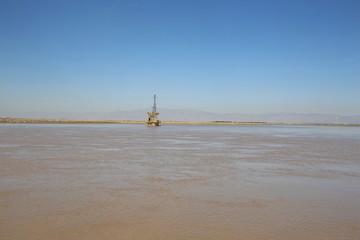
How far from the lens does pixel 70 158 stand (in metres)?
12.7

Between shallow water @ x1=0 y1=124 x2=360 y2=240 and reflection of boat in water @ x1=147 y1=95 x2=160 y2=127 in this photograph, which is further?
reflection of boat in water @ x1=147 y1=95 x2=160 y2=127

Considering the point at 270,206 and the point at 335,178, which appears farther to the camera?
the point at 335,178

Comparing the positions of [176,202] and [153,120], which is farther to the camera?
[153,120]

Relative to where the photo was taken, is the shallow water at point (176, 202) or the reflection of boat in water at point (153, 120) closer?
the shallow water at point (176, 202)

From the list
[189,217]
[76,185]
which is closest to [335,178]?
[189,217]

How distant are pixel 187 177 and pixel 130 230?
4520mm

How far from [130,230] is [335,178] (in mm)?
7499

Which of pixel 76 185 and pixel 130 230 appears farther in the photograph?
pixel 76 185

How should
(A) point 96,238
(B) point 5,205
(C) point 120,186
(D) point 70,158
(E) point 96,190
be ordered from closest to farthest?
(A) point 96,238 → (B) point 5,205 → (E) point 96,190 → (C) point 120,186 → (D) point 70,158

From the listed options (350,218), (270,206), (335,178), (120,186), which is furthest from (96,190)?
(335,178)

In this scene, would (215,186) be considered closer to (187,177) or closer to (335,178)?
(187,177)

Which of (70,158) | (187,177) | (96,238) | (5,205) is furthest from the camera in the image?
(70,158)

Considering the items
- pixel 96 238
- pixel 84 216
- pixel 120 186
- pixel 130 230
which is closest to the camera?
pixel 96 238

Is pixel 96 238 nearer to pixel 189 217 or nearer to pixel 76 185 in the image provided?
pixel 189 217
